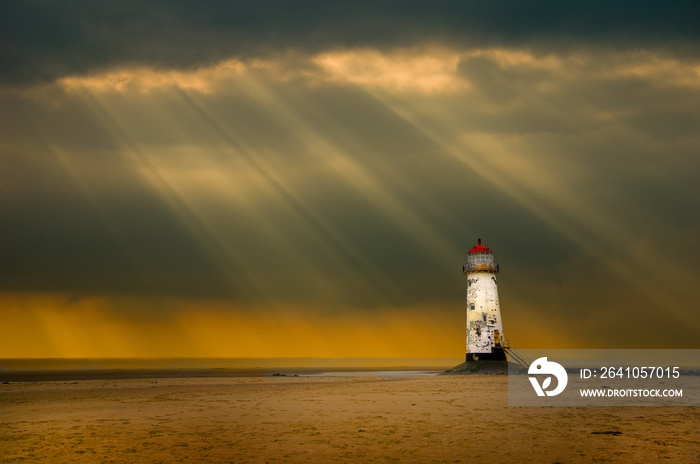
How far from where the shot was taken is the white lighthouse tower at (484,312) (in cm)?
5053

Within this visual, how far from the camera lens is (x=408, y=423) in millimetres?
21203

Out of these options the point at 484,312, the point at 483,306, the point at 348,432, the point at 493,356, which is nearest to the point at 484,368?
the point at 493,356

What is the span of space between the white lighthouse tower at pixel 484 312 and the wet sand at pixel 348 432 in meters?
20.8

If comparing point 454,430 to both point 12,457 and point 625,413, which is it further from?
point 12,457

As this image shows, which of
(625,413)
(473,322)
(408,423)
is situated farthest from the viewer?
(473,322)

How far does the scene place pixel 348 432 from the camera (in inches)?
768

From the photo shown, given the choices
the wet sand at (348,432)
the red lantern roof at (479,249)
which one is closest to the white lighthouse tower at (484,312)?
the red lantern roof at (479,249)

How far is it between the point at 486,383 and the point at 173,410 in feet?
67.1

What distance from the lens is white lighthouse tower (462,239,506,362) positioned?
166 ft

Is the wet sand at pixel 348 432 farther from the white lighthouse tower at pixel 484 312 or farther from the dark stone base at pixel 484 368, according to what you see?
the white lighthouse tower at pixel 484 312

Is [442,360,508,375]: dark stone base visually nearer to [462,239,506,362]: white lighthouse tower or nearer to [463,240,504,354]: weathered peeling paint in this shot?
[462,239,506,362]: white lighthouse tower

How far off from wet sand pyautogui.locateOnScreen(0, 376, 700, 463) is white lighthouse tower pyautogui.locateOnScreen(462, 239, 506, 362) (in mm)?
20822

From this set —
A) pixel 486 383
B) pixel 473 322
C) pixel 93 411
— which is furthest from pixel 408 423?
pixel 473 322

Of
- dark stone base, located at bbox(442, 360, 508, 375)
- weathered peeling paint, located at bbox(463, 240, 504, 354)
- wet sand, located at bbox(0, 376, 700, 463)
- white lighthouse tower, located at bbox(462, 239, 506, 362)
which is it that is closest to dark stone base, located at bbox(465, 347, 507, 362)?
white lighthouse tower, located at bbox(462, 239, 506, 362)
